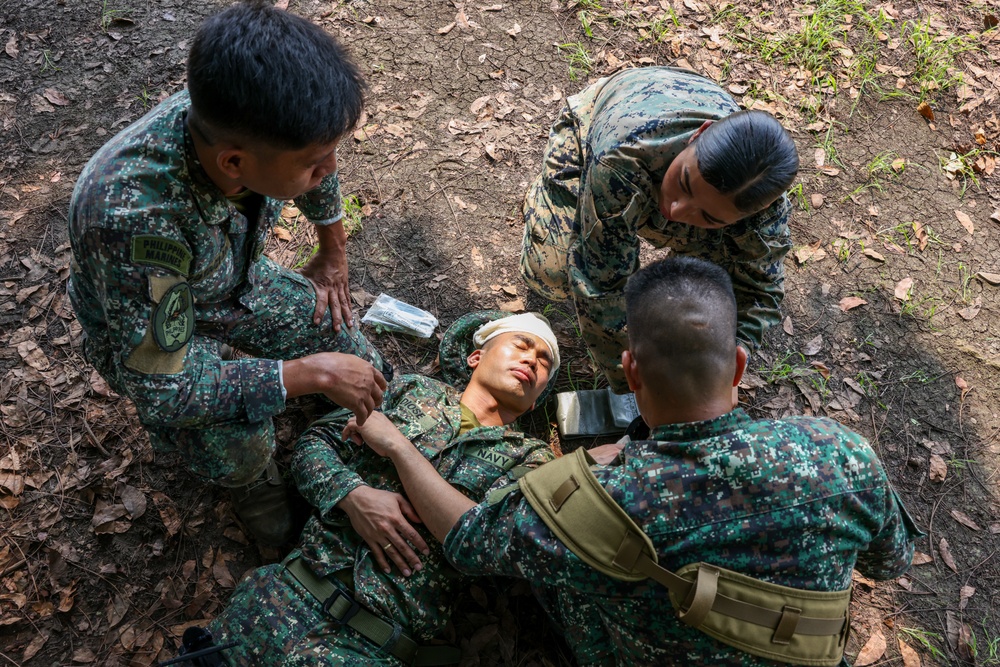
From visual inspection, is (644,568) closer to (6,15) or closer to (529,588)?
(529,588)

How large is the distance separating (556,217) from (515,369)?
1.10m

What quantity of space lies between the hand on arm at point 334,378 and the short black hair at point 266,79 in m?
1.03

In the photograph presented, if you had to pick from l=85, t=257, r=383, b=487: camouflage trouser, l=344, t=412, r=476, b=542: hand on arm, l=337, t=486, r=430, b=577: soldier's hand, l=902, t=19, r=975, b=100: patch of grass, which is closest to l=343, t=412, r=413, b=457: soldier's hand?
l=344, t=412, r=476, b=542: hand on arm

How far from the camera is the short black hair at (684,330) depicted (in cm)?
263

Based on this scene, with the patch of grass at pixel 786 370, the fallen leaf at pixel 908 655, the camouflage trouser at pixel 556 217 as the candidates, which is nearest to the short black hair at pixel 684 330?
the camouflage trouser at pixel 556 217

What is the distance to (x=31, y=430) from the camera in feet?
13.4

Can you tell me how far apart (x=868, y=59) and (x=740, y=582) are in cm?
546

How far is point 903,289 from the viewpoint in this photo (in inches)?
201

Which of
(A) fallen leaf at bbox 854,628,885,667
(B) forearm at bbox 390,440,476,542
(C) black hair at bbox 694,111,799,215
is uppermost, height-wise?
(C) black hair at bbox 694,111,799,215

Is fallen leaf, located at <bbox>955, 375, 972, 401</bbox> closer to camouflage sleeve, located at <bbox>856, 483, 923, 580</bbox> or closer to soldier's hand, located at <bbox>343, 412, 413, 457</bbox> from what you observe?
camouflage sleeve, located at <bbox>856, 483, 923, 580</bbox>

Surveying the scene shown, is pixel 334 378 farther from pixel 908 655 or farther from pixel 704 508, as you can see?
pixel 908 655

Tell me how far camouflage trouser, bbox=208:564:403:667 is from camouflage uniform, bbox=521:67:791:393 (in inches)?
81.7

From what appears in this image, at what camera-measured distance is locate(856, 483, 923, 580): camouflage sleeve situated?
2.74 meters

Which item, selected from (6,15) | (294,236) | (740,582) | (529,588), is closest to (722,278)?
(740,582)
